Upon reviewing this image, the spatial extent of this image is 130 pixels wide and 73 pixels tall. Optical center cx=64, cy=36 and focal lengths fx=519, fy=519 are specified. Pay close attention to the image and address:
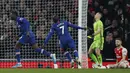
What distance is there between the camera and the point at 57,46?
1700 cm

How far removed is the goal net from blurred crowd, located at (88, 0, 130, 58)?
2407 millimetres

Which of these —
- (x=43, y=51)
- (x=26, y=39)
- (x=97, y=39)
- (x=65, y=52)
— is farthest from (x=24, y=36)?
(x=97, y=39)

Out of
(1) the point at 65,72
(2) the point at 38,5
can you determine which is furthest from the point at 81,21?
(1) the point at 65,72

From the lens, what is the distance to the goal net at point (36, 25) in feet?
54.7

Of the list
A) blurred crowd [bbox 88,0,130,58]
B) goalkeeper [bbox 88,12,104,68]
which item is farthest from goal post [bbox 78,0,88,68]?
blurred crowd [bbox 88,0,130,58]

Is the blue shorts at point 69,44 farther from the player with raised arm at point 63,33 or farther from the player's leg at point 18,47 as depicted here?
the player's leg at point 18,47

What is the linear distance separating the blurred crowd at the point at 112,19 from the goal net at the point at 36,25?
2.41 m

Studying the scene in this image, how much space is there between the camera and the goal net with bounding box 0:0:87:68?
16.7 m

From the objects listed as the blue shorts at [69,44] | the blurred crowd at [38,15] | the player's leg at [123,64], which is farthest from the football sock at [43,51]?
the player's leg at [123,64]

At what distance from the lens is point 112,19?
749 inches

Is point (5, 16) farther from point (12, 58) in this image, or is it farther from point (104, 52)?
point (104, 52)

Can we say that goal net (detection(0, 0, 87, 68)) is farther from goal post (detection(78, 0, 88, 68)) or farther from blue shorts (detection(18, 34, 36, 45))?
blue shorts (detection(18, 34, 36, 45))

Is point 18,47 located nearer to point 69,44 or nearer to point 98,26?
point 69,44

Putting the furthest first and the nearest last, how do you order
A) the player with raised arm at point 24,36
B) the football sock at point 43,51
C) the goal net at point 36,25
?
the goal net at point 36,25 < the football sock at point 43,51 < the player with raised arm at point 24,36
